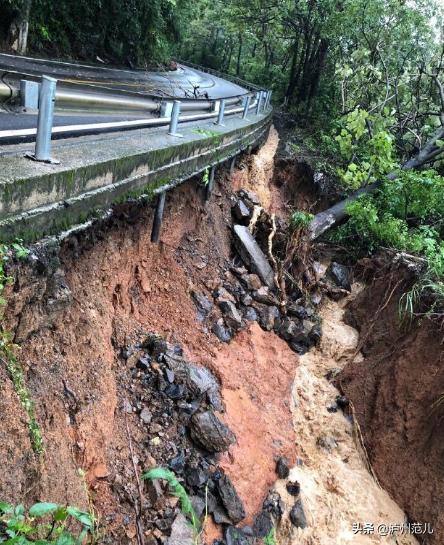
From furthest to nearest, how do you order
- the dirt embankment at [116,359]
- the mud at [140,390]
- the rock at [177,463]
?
the rock at [177,463], the mud at [140,390], the dirt embankment at [116,359]

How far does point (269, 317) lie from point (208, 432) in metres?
3.25

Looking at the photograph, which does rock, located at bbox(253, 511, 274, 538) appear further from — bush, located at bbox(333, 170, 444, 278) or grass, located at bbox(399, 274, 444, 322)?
bush, located at bbox(333, 170, 444, 278)

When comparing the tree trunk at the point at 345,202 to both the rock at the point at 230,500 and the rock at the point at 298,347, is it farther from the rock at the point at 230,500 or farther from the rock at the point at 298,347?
the rock at the point at 230,500

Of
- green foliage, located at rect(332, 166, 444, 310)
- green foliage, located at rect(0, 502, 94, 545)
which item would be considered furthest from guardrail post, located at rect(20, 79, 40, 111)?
green foliage, located at rect(332, 166, 444, 310)

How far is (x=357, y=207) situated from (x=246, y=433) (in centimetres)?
618

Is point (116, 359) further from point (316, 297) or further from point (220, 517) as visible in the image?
point (316, 297)

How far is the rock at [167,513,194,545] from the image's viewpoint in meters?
4.33

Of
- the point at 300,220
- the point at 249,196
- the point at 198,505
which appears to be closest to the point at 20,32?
the point at 249,196

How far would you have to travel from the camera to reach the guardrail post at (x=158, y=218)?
20.0 ft

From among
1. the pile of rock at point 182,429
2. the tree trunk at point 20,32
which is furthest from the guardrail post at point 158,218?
the tree trunk at point 20,32

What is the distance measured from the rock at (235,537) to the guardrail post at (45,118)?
166 inches

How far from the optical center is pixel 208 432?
540cm

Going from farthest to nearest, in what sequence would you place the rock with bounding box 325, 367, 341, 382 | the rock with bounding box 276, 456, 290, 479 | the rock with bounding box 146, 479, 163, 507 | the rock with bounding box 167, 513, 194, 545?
the rock with bounding box 325, 367, 341, 382
the rock with bounding box 276, 456, 290, 479
the rock with bounding box 146, 479, 163, 507
the rock with bounding box 167, 513, 194, 545

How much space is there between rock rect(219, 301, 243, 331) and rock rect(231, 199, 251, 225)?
8.26 ft
